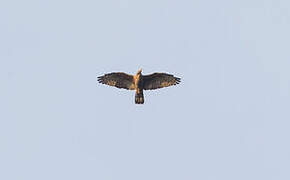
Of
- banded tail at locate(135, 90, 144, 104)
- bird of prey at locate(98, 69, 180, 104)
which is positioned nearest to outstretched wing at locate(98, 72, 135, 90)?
bird of prey at locate(98, 69, 180, 104)

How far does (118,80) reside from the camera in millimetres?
52031

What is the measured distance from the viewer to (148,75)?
5134 cm

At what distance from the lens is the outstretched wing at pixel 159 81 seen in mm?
51500

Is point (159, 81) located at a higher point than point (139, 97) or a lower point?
higher

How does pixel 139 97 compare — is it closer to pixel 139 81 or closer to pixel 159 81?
pixel 139 81

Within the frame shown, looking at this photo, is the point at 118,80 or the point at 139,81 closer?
the point at 139,81

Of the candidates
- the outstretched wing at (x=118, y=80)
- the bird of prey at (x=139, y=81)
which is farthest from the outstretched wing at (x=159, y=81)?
the outstretched wing at (x=118, y=80)

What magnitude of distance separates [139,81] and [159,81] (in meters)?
1.50

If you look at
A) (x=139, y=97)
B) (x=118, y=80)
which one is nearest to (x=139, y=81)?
(x=139, y=97)

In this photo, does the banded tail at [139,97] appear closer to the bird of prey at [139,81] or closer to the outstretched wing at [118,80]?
the bird of prey at [139,81]

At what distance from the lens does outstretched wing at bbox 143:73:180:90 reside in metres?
51.5

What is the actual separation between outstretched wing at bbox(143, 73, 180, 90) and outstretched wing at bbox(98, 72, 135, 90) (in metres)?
1.04

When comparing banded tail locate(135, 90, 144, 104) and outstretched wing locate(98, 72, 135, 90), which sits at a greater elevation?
outstretched wing locate(98, 72, 135, 90)

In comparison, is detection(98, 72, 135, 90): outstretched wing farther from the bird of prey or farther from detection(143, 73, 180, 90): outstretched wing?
detection(143, 73, 180, 90): outstretched wing
